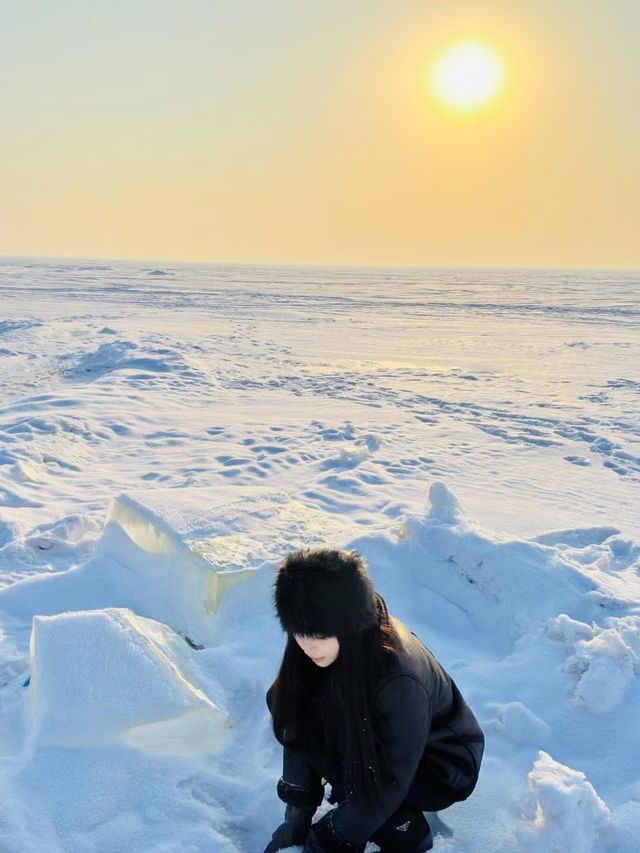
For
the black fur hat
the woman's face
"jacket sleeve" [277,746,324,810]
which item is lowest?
"jacket sleeve" [277,746,324,810]

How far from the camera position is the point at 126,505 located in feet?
12.9

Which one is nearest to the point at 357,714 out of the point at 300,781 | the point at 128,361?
the point at 300,781

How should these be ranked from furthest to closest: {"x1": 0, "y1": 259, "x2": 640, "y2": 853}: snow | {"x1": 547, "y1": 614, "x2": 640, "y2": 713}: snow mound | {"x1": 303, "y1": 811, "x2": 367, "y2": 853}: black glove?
{"x1": 547, "y1": 614, "x2": 640, "y2": 713}: snow mound → {"x1": 0, "y1": 259, "x2": 640, "y2": 853}: snow → {"x1": 303, "y1": 811, "x2": 367, "y2": 853}: black glove

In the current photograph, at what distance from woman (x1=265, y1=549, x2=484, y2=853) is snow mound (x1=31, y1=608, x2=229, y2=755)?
0.67m

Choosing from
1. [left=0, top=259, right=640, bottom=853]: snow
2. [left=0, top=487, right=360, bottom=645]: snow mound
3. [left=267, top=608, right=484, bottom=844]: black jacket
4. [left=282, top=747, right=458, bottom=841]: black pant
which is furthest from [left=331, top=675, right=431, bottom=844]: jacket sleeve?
[left=0, top=487, right=360, bottom=645]: snow mound

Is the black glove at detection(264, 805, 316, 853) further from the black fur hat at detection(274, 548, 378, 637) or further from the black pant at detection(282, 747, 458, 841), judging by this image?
the black fur hat at detection(274, 548, 378, 637)

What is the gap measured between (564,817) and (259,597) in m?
1.75

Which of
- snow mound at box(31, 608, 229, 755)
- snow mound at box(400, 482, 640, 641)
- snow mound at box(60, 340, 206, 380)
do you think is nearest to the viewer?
snow mound at box(31, 608, 229, 755)

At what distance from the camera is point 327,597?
1728mm

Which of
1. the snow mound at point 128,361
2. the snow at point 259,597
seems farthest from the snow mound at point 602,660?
the snow mound at point 128,361

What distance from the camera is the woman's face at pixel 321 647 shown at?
1759 millimetres

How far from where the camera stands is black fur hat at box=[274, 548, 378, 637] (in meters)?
1.73

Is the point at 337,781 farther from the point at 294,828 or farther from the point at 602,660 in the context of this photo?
the point at 602,660

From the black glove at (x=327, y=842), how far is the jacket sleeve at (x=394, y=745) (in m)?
0.09
